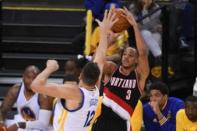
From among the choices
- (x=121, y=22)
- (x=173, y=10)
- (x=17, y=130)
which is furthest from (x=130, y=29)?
(x=17, y=130)

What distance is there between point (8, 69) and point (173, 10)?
105 inches

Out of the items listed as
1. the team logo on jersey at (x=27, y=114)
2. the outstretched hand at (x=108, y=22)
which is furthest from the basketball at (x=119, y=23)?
the team logo on jersey at (x=27, y=114)

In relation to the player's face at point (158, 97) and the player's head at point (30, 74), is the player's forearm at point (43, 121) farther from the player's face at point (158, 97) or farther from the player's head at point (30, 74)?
the player's face at point (158, 97)

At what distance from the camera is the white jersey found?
6117 mm

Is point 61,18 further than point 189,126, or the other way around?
point 61,18

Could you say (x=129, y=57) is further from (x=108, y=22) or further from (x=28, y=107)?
(x=28, y=107)

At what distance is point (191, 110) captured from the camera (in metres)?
7.54

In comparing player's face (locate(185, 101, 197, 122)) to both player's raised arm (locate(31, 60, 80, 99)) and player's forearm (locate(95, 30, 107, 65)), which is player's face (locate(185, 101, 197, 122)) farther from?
player's raised arm (locate(31, 60, 80, 99))

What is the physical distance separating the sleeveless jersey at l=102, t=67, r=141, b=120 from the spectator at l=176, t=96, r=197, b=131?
1.99 feet

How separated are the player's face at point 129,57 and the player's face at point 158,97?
0.76 m

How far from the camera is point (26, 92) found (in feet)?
28.0

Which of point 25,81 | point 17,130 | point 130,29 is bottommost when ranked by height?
point 17,130

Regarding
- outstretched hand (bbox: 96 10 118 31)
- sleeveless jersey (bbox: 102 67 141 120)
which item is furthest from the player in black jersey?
outstretched hand (bbox: 96 10 118 31)

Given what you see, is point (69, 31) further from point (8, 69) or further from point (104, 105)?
point (104, 105)
